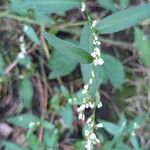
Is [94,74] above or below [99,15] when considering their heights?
below

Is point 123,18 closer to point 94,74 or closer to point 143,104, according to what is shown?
point 94,74

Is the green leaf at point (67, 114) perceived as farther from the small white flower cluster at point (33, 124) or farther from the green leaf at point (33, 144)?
the green leaf at point (33, 144)

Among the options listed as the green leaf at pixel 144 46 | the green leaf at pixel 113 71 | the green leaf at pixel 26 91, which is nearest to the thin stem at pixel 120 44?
the green leaf at pixel 113 71

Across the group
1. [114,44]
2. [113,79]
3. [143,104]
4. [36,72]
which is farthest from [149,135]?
[36,72]


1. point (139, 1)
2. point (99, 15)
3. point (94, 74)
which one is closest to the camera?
point (94, 74)

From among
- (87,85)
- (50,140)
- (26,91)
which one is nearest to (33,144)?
(50,140)

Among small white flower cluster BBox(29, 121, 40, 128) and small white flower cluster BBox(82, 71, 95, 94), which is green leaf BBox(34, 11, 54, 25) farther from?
small white flower cluster BBox(82, 71, 95, 94)

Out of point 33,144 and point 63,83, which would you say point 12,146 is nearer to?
point 33,144
